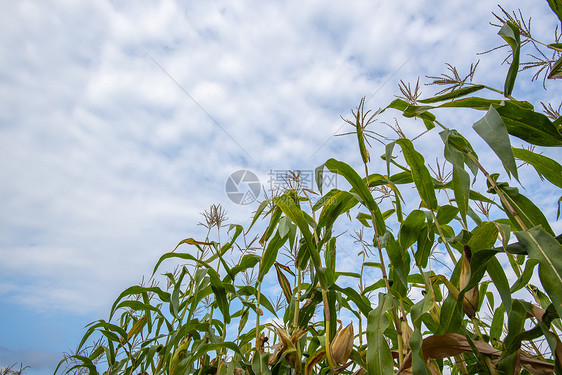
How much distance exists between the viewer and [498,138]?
492 millimetres

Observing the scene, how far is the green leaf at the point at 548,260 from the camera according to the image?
0.44 metres

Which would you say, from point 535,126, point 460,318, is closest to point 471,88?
point 535,126

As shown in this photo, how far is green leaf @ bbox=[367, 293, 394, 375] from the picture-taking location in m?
0.55

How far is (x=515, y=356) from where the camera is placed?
50 cm

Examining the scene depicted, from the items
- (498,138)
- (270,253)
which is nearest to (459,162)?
(498,138)

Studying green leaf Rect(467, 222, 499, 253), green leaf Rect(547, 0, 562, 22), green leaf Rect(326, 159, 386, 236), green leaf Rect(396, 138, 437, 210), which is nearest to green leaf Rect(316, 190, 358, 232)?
green leaf Rect(326, 159, 386, 236)

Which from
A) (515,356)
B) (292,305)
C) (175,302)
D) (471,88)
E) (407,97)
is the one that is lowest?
(515,356)

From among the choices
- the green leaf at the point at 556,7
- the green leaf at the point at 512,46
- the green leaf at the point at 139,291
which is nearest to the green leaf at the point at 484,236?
the green leaf at the point at 512,46

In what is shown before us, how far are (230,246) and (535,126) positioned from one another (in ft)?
2.96

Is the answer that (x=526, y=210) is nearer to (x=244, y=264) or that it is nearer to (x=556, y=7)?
(x=556, y=7)

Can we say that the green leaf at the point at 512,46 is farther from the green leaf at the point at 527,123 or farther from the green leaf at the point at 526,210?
the green leaf at the point at 526,210

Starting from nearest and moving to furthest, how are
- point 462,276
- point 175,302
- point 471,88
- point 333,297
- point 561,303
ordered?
point 561,303, point 462,276, point 471,88, point 333,297, point 175,302

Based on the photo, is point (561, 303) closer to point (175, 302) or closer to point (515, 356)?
point (515, 356)

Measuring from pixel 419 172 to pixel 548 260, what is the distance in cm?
30
